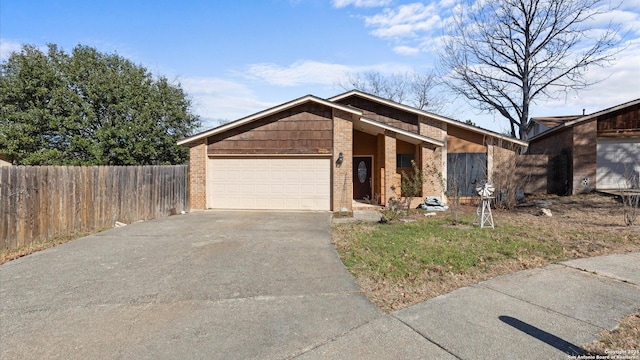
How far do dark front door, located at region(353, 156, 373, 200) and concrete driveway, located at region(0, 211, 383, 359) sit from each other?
8530 millimetres

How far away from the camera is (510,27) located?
21781mm

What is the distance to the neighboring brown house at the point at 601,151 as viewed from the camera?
14.6 meters

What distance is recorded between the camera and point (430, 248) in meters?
6.24

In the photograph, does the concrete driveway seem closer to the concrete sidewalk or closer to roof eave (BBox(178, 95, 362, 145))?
the concrete sidewalk

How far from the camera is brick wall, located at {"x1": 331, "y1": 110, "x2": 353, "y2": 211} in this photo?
472 inches

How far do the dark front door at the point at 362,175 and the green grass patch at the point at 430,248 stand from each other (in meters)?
6.89

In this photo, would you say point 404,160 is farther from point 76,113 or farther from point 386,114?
point 76,113

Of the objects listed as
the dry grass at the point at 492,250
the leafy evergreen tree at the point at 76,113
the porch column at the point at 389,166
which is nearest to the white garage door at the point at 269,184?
the porch column at the point at 389,166

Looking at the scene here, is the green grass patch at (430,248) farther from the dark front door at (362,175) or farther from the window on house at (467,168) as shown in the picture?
the dark front door at (362,175)

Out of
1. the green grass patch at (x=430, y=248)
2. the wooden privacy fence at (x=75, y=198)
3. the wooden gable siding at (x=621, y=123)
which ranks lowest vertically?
the green grass patch at (x=430, y=248)

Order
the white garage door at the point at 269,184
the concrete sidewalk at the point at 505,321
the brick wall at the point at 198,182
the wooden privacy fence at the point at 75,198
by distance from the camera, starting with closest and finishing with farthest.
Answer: the concrete sidewalk at the point at 505,321
the wooden privacy fence at the point at 75,198
the white garage door at the point at 269,184
the brick wall at the point at 198,182

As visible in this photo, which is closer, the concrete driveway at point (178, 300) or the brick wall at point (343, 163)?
the concrete driveway at point (178, 300)

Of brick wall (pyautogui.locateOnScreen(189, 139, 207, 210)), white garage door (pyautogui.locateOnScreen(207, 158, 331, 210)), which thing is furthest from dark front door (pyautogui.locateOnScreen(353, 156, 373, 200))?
brick wall (pyautogui.locateOnScreen(189, 139, 207, 210))

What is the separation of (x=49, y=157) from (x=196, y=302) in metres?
17.7
